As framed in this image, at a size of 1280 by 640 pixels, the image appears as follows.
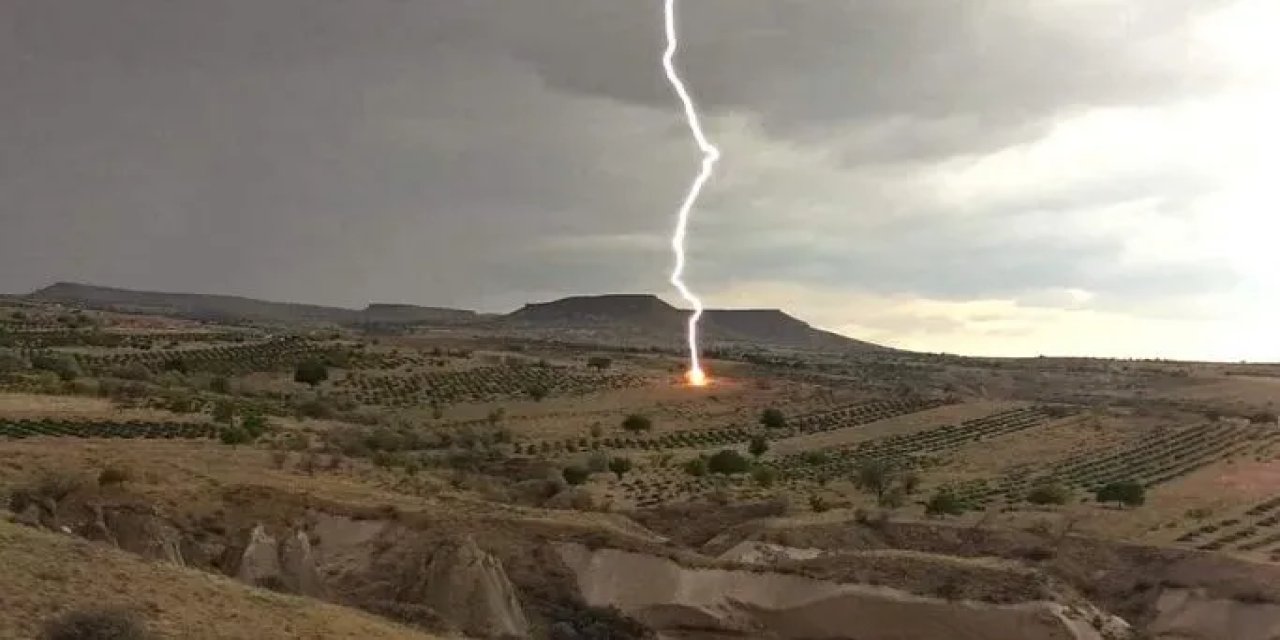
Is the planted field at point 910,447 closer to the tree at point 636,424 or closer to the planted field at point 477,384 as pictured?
the tree at point 636,424

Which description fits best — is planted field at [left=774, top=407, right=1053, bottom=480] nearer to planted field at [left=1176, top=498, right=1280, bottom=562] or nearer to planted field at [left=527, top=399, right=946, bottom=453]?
planted field at [left=527, top=399, right=946, bottom=453]

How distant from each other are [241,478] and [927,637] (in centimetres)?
1814

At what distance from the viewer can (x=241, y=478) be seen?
1261 inches

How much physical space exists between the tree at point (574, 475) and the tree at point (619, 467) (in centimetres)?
372

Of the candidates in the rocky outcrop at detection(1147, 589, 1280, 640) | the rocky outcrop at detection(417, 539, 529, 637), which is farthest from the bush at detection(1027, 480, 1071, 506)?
the rocky outcrop at detection(417, 539, 529, 637)

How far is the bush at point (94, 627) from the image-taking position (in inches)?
534

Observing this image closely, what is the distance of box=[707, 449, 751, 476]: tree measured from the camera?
186 ft

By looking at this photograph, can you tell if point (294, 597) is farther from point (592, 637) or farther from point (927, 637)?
point (927, 637)

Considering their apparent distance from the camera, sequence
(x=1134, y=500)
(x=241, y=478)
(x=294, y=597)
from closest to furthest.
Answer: (x=294, y=597)
(x=241, y=478)
(x=1134, y=500)

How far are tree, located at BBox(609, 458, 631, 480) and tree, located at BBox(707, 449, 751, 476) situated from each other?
14.7 feet

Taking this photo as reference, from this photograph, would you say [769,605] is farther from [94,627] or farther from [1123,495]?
[1123,495]

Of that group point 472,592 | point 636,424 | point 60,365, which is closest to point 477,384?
point 636,424

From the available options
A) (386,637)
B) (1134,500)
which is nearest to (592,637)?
(386,637)

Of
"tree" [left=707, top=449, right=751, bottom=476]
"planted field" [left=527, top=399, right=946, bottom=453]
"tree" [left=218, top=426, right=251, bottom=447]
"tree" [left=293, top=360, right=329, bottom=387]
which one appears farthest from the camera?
"tree" [left=293, top=360, right=329, bottom=387]
